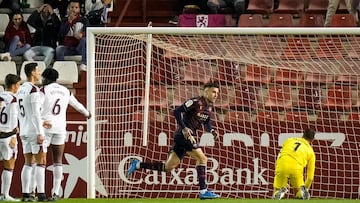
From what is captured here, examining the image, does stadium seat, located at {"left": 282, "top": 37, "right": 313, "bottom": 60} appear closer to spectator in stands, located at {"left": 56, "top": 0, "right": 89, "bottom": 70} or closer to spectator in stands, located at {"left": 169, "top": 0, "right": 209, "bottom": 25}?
spectator in stands, located at {"left": 169, "top": 0, "right": 209, "bottom": 25}

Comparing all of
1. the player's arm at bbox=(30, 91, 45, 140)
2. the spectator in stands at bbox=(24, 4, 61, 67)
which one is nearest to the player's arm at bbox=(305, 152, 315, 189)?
the player's arm at bbox=(30, 91, 45, 140)

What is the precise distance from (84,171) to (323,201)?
12.8 ft

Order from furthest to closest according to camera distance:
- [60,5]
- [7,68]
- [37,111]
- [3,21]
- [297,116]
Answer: [3,21]
[60,5]
[7,68]
[297,116]
[37,111]

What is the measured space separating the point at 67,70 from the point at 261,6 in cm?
337

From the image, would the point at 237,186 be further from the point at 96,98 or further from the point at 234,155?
the point at 96,98

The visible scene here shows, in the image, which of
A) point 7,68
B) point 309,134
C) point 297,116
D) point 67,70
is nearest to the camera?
point 309,134

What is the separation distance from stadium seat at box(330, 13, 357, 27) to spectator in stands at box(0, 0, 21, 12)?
5.03 metres

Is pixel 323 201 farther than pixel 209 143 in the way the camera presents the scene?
No

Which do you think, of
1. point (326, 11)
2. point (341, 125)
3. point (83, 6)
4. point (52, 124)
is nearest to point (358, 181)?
point (341, 125)

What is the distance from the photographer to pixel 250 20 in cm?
1747

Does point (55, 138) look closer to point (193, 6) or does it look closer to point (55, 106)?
point (55, 106)

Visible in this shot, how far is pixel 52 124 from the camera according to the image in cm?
1304

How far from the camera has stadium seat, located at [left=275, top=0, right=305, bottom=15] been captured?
1791cm

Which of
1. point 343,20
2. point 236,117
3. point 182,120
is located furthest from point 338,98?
point 182,120
